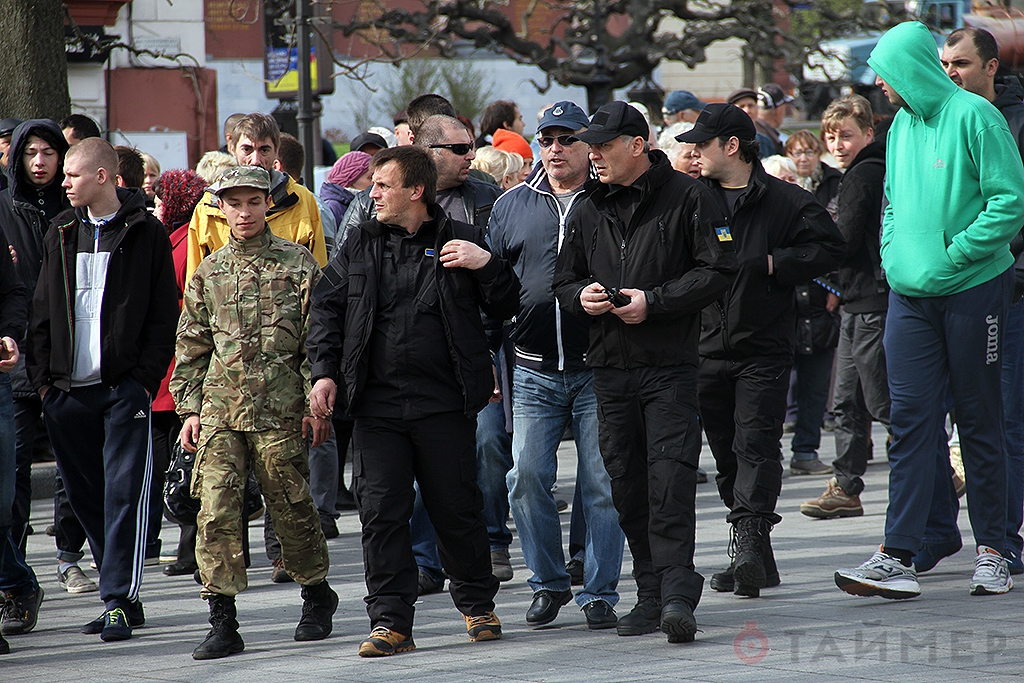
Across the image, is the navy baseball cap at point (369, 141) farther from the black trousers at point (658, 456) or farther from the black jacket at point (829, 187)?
the black trousers at point (658, 456)

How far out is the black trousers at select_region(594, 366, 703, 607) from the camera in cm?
585

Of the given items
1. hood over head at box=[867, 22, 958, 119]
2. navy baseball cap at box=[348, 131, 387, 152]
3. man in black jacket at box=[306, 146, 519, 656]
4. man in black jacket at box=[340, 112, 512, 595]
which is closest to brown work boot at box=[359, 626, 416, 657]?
man in black jacket at box=[306, 146, 519, 656]

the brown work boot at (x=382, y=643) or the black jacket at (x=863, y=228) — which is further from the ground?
the black jacket at (x=863, y=228)

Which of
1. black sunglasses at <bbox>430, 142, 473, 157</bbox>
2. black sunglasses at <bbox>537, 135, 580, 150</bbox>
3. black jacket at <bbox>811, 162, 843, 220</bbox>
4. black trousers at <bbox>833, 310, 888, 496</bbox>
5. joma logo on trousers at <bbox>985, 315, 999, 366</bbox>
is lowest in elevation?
black trousers at <bbox>833, 310, 888, 496</bbox>

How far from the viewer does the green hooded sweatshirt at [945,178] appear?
6.28m

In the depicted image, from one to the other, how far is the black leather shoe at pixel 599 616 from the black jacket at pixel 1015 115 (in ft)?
8.56

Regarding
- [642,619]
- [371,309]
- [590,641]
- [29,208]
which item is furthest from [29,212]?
[642,619]

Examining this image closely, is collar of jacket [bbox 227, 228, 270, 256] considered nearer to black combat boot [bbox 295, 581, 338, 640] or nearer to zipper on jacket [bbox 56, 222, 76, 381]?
zipper on jacket [bbox 56, 222, 76, 381]

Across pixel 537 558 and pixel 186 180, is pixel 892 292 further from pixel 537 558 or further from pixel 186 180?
pixel 186 180

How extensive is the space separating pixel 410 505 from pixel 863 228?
4.01m

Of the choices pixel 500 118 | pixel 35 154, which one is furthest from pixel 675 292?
pixel 500 118

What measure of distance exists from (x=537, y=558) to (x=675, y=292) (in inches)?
55.8

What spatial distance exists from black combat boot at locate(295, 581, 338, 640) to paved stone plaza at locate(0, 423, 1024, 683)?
57 mm

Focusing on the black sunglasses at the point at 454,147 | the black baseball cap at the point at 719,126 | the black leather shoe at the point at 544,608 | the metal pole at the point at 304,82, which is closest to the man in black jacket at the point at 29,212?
the black sunglasses at the point at 454,147
